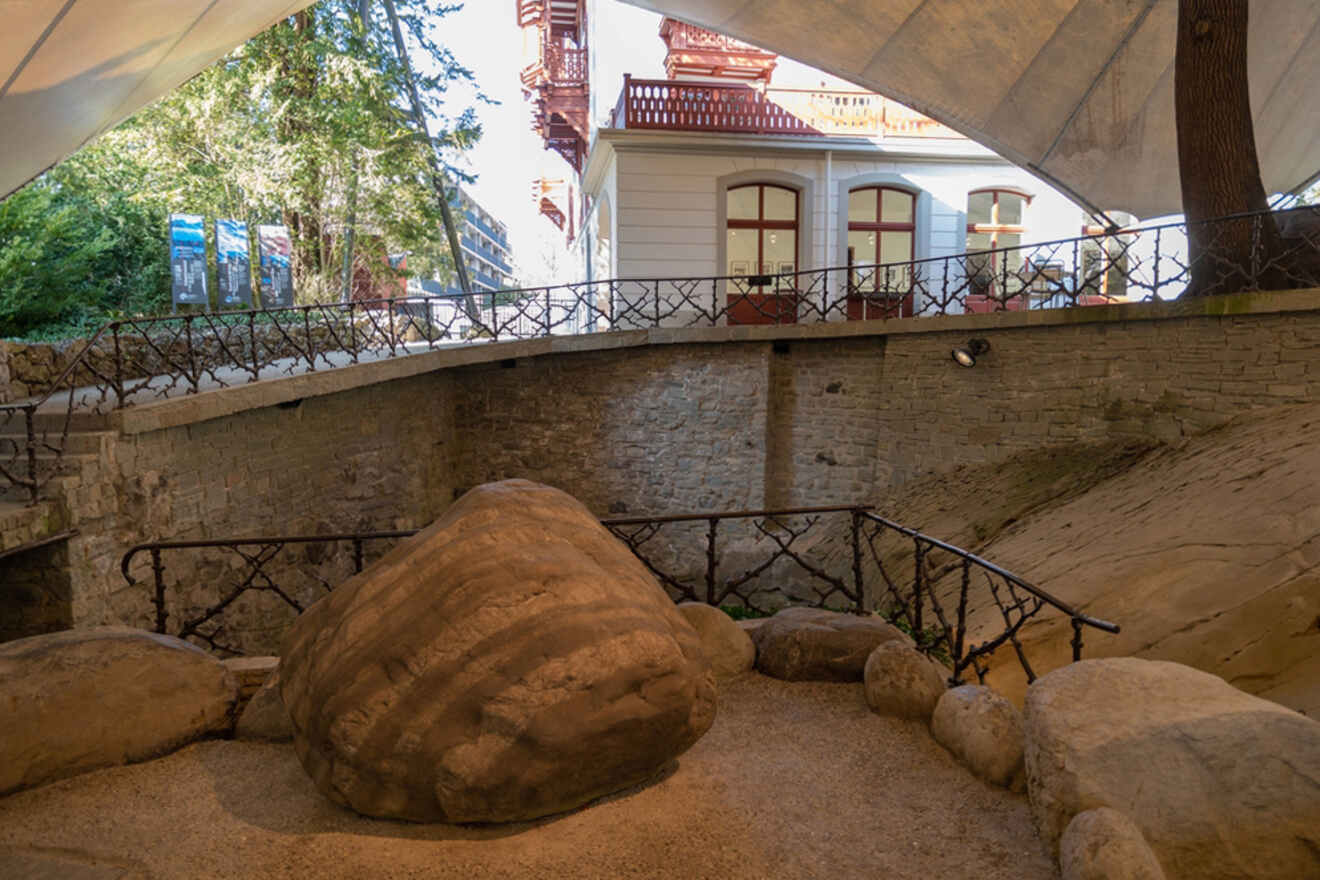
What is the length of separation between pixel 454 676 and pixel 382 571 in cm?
63

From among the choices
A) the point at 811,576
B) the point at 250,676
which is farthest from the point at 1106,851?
the point at 811,576

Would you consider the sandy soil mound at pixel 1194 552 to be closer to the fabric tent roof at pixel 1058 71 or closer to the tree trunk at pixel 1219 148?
the tree trunk at pixel 1219 148

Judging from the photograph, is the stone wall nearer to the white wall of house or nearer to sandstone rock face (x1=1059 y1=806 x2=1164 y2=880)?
the white wall of house

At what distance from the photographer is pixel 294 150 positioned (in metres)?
13.2

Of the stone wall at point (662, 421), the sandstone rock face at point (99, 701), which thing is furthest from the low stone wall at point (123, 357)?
the sandstone rock face at point (99, 701)

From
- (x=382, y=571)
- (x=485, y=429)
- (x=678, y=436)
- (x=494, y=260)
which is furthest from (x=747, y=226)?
(x=494, y=260)

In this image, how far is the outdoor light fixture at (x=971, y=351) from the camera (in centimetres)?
1068

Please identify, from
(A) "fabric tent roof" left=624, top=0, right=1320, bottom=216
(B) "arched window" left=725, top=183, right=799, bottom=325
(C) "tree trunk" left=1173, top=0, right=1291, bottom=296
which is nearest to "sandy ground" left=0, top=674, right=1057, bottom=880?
(C) "tree trunk" left=1173, top=0, right=1291, bottom=296

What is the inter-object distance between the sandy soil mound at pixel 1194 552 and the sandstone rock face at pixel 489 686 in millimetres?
3874

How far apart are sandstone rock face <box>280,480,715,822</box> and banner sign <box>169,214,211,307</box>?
884 cm

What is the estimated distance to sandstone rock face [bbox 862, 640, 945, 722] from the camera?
12.4 feet

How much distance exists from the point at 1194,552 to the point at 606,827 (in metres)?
5.17

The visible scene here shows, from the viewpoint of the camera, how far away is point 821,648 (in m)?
4.28

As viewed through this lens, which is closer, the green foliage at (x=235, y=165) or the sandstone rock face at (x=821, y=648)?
the sandstone rock face at (x=821, y=648)
